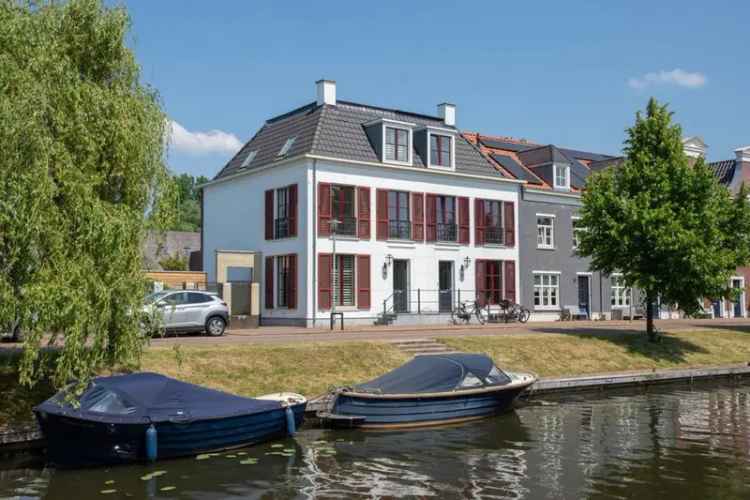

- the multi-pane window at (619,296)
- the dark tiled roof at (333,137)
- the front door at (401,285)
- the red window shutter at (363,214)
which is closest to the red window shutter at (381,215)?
the red window shutter at (363,214)

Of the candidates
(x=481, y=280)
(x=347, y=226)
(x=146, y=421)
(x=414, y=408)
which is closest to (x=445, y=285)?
(x=481, y=280)

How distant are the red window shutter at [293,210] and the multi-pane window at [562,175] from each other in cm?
1622

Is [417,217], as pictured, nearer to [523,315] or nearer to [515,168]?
[523,315]

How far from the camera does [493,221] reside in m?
39.9

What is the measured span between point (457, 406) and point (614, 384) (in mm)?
7836

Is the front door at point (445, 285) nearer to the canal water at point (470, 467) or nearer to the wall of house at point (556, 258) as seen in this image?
the wall of house at point (556, 258)

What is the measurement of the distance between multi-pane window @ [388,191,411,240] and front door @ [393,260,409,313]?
134 cm

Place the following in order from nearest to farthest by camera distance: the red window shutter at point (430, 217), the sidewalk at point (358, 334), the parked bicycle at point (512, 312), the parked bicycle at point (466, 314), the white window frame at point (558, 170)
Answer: the sidewalk at point (358, 334) → the parked bicycle at point (466, 314) → the red window shutter at point (430, 217) → the parked bicycle at point (512, 312) → the white window frame at point (558, 170)

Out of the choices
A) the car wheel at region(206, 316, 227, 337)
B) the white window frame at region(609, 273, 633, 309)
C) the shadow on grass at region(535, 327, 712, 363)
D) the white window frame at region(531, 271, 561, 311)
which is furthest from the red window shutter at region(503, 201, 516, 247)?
the car wheel at region(206, 316, 227, 337)

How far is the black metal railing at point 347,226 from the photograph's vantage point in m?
34.5

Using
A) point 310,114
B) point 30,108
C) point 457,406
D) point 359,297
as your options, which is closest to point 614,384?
point 457,406

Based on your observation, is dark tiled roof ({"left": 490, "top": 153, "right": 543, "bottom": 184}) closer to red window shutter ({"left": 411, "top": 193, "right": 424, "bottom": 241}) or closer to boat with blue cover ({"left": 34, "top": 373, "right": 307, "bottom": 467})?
red window shutter ({"left": 411, "top": 193, "right": 424, "bottom": 241})

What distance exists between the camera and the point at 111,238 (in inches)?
580

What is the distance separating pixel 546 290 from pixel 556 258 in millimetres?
1906
